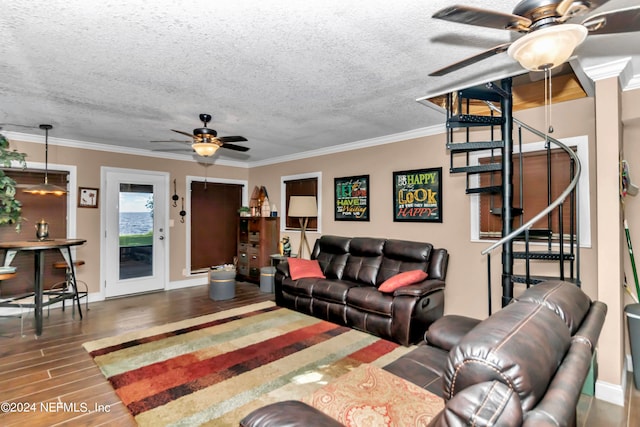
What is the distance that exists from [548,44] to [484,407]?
1479 mm

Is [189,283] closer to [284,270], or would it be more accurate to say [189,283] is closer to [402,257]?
[284,270]

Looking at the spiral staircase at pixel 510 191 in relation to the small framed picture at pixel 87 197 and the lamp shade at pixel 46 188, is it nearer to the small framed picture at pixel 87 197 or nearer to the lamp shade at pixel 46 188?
the lamp shade at pixel 46 188

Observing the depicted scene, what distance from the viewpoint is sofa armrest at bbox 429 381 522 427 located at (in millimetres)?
780

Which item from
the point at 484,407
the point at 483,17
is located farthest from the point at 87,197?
the point at 484,407

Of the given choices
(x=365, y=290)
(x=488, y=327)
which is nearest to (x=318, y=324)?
(x=365, y=290)

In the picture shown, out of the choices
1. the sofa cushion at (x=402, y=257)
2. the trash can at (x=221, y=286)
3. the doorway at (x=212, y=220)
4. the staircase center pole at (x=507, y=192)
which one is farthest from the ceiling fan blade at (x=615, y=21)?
the doorway at (x=212, y=220)

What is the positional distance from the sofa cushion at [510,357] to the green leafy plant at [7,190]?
5.34m

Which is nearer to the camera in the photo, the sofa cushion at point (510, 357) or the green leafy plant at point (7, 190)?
the sofa cushion at point (510, 357)

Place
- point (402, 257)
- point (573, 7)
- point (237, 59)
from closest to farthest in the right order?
point (573, 7), point (237, 59), point (402, 257)

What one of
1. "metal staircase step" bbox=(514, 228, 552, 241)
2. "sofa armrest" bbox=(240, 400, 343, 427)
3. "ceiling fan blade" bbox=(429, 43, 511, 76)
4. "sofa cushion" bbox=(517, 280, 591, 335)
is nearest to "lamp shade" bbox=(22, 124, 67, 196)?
"sofa armrest" bbox=(240, 400, 343, 427)

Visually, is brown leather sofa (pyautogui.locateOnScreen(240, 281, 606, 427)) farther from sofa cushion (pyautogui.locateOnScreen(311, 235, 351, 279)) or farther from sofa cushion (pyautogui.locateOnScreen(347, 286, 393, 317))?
sofa cushion (pyautogui.locateOnScreen(311, 235, 351, 279))

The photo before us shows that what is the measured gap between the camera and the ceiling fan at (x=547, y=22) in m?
1.35

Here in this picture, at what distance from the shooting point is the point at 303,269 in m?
4.58

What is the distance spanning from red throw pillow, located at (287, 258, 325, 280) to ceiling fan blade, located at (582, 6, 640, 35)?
12.2 ft
